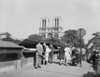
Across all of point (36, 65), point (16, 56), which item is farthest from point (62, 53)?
point (16, 56)

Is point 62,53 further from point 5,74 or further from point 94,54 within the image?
point 5,74

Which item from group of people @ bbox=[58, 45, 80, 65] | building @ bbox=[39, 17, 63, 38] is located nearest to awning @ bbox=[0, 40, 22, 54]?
group of people @ bbox=[58, 45, 80, 65]

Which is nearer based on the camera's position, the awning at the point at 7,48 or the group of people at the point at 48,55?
the awning at the point at 7,48

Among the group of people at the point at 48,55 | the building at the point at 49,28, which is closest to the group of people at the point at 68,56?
the group of people at the point at 48,55

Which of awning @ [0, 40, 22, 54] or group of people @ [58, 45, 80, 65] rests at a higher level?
awning @ [0, 40, 22, 54]

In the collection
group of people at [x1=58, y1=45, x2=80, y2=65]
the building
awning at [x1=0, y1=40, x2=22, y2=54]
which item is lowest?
group of people at [x1=58, y1=45, x2=80, y2=65]

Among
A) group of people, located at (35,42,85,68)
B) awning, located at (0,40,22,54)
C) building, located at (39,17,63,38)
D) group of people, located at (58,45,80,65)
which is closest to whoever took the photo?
awning, located at (0,40,22,54)

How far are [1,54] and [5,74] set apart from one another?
996 mm

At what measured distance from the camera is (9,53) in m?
7.21

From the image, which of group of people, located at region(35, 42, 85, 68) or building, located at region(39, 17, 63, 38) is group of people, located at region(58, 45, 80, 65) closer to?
group of people, located at region(35, 42, 85, 68)

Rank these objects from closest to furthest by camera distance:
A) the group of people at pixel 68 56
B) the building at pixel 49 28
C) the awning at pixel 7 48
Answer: the awning at pixel 7 48, the group of people at pixel 68 56, the building at pixel 49 28

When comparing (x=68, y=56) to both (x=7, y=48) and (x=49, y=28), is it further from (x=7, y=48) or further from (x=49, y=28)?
(x=49, y=28)

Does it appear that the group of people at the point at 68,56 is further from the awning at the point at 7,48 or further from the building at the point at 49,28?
the building at the point at 49,28

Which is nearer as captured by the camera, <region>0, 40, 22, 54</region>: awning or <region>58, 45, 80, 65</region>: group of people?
<region>0, 40, 22, 54</region>: awning
